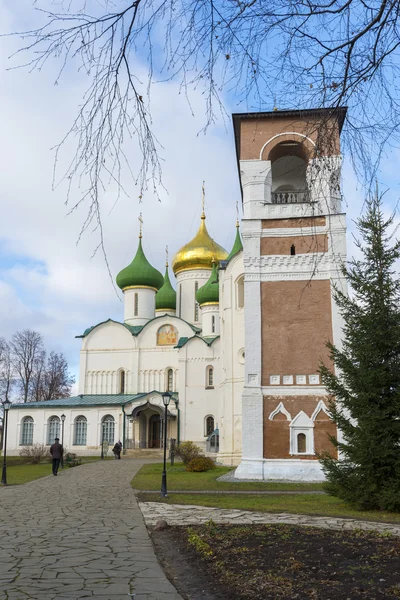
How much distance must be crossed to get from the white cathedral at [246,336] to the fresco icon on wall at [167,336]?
0.25ft

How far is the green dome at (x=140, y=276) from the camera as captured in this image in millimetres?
41375

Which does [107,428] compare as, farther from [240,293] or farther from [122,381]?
[240,293]

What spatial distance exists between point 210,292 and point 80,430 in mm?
12090

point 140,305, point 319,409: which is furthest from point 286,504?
point 140,305

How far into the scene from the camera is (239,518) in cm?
902

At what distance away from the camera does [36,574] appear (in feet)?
17.9

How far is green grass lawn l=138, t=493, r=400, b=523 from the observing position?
9875 mm

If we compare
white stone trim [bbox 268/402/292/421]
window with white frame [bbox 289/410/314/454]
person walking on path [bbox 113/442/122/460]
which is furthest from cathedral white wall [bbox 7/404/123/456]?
window with white frame [bbox 289/410/314/454]

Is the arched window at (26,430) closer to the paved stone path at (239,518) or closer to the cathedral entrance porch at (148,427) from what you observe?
the cathedral entrance porch at (148,427)

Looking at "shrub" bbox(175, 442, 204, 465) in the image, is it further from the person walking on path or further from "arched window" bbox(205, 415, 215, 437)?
"arched window" bbox(205, 415, 215, 437)

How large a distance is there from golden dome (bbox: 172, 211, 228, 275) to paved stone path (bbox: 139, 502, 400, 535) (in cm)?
3130

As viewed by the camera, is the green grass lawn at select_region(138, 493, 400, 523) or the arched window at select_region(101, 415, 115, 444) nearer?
the green grass lawn at select_region(138, 493, 400, 523)

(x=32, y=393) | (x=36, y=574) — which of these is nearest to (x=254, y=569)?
(x=36, y=574)

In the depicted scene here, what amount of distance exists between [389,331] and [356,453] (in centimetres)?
245
